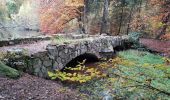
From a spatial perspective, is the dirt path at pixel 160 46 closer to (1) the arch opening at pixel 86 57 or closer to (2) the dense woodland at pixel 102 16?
(2) the dense woodland at pixel 102 16

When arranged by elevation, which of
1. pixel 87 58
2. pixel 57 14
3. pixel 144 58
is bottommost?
pixel 144 58

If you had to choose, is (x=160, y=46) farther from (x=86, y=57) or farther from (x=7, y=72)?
(x=7, y=72)

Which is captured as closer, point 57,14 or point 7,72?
point 7,72

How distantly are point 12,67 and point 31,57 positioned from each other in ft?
2.77

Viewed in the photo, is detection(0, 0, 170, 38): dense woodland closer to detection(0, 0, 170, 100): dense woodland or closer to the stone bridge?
detection(0, 0, 170, 100): dense woodland

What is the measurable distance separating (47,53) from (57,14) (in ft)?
38.0

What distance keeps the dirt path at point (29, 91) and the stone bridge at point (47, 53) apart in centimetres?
86

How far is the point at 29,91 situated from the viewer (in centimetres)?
695

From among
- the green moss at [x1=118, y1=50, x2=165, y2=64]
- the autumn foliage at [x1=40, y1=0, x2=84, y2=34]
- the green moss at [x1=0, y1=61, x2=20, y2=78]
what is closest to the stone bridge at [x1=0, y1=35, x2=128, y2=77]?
the green moss at [x1=0, y1=61, x2=20, y2=78]

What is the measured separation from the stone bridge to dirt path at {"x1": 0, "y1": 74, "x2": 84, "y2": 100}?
86 cm

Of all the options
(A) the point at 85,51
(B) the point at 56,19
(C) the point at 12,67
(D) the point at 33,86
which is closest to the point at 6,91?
(D) the point at 33,86

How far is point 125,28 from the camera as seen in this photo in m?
28.5

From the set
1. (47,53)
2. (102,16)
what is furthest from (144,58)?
(102,16)

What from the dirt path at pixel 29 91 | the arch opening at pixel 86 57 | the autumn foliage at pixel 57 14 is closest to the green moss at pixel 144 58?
the arch opening at pixel 86 57
